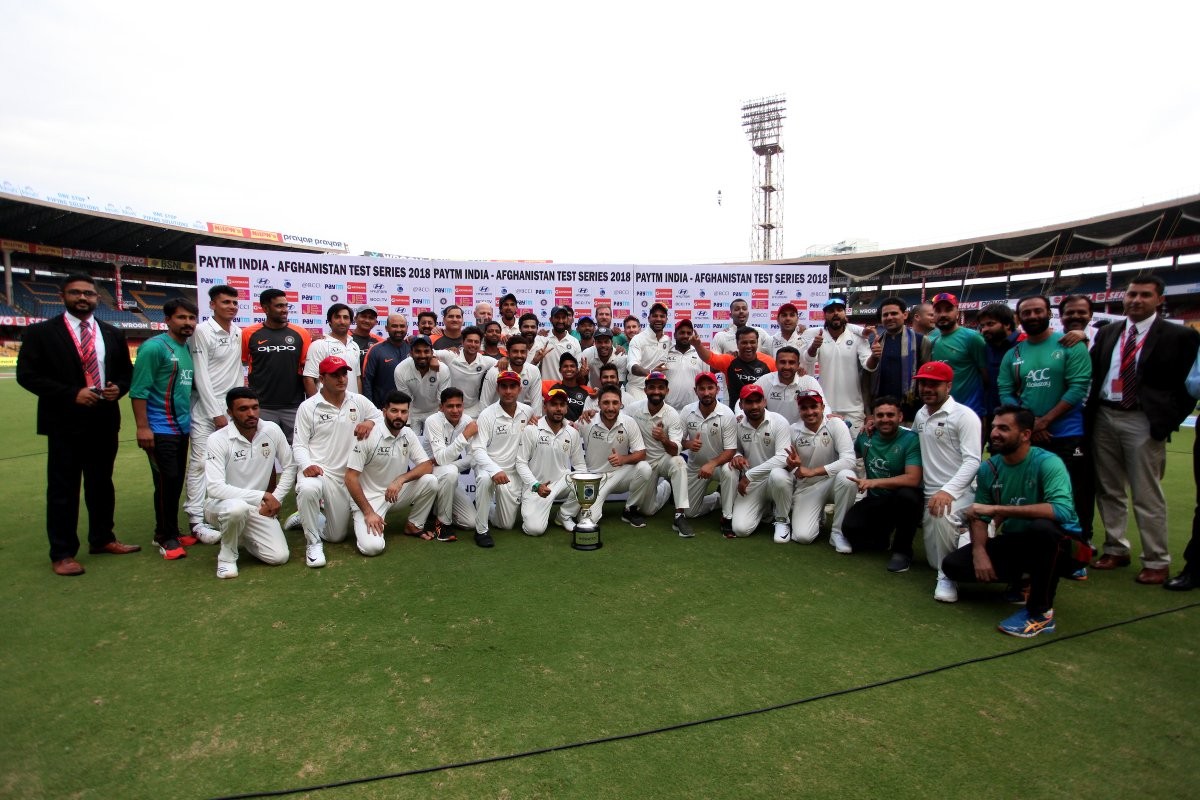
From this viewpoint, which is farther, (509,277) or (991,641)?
(509,277)

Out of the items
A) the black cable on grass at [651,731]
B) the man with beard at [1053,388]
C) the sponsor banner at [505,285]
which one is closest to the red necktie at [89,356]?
the black cable on grass at [651,731]

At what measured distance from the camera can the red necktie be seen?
4.30 m

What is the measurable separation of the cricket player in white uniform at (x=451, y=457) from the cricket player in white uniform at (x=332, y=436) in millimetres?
581

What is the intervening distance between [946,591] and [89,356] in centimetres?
600

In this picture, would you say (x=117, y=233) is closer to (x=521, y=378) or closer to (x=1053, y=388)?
(x=521, y=378)

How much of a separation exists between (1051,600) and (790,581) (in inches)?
57.3

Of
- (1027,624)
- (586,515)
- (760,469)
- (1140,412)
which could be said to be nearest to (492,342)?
(586,515)

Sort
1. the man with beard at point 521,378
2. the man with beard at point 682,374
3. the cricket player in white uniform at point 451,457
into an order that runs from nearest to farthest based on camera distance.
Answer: the cricket player in white uniform at point 451,457
the man with beard at point 521,378
the man with beard at point 682,374

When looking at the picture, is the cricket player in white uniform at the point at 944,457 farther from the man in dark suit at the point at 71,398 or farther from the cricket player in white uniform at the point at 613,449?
the man in dark suit at the point at 71,398

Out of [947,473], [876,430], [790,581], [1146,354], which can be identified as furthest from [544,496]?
[1146,354]

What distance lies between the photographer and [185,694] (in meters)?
2.77

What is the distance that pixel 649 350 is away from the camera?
23.0ft

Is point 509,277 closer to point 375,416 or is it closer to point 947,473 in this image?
point 375,416

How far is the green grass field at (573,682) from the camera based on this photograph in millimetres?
2262
